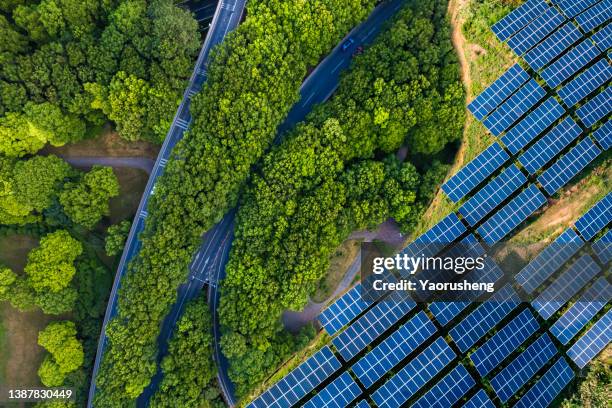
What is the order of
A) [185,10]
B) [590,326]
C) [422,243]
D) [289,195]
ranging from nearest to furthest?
1. [590,326]
2. [422,243]
3. [289,195]
4. [185,10]

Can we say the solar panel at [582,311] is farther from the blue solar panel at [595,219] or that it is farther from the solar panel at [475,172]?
the solar panel at [475,172]

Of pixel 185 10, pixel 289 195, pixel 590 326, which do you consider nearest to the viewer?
pixel 590 326

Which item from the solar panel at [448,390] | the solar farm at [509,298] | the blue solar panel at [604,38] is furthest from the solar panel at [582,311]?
the blue solar panel at [604,38]

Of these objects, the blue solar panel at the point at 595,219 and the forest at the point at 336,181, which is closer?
the blue solar panel at the point at 595,219

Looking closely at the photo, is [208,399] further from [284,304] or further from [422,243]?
[422,243]

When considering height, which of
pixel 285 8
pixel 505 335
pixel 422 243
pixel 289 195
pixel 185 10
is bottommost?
pixel 505 335

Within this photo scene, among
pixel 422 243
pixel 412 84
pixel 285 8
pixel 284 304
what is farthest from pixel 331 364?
pixel 285 8

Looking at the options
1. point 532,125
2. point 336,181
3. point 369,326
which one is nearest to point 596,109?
point 532,125

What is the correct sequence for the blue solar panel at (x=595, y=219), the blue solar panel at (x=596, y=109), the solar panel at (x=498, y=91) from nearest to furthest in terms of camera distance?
the blue solar panel at (x=595, y=219), the blue solar panel at (x=596, y=109), the solar panel at (x=498, y=91)
